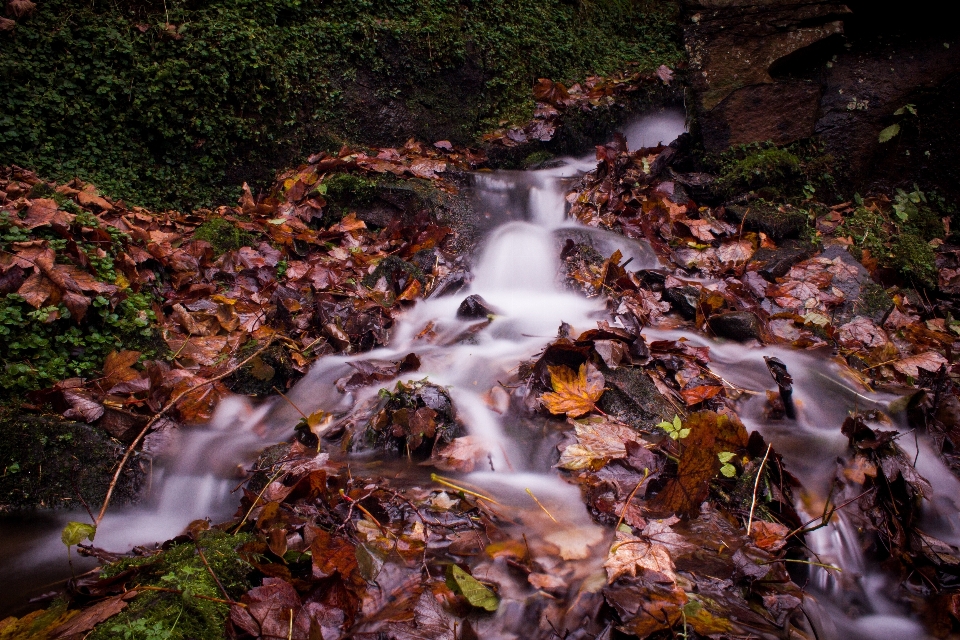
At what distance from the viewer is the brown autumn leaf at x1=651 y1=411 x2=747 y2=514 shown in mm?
2162

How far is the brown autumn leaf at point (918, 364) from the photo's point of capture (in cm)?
348

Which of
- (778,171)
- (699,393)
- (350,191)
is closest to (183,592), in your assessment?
(699,393)

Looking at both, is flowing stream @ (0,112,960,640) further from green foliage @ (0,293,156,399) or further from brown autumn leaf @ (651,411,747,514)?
green foliage @ (0,293,156,399)

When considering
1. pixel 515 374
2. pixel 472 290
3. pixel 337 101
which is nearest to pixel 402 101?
pixel 337 101

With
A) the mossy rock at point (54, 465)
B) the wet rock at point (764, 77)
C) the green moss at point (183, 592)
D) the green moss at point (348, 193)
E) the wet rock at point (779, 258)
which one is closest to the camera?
the green moss at point (183, 592)

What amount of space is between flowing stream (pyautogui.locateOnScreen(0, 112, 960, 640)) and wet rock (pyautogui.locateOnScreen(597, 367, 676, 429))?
1.40ft

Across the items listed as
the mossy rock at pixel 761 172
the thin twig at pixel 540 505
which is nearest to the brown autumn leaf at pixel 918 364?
the mossy rock at pixel 761 172

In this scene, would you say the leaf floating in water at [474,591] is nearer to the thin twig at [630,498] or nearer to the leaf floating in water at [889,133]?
the thin twig at [630,498]

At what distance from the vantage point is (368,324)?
3836 millimetres

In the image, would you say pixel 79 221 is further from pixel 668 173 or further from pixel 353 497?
pixel 668 173

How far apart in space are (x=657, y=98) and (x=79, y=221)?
262 inches

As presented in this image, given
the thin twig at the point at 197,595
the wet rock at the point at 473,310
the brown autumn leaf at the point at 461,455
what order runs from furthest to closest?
1. the wet rock at the point at 473,310
2. the brown autumn leaf at the point at 461,455
3. the thin twig at the point at 197,595

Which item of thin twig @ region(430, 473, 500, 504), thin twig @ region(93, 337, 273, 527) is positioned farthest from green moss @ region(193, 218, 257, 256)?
thin twig @ region(430, 473, 500, 504)

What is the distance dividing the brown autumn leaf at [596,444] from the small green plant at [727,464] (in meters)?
0.38
